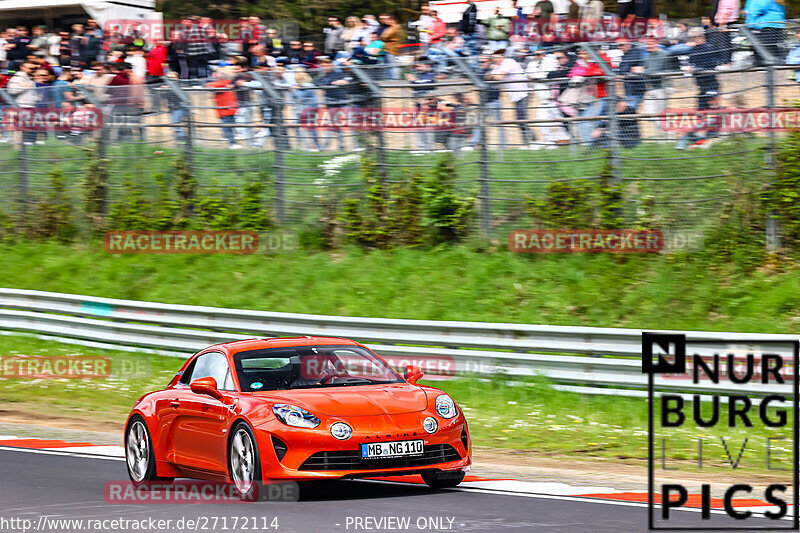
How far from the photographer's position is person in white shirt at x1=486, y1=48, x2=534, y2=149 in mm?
17500

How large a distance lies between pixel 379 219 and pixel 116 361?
4912 mm

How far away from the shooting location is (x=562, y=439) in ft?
39.8

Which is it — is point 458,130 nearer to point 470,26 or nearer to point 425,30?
point 470,26

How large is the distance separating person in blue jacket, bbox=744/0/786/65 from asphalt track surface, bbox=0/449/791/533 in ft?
30.0

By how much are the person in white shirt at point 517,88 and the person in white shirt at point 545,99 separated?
0.57ft

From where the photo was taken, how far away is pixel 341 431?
8453 millimetres

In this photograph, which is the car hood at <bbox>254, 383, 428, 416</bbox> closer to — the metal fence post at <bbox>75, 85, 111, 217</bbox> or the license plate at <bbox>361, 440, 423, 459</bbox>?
the license plate at <bbox>361, 440, 423, 459</bbox>

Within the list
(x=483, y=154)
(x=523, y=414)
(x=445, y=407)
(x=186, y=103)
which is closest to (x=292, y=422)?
(x=445, y=407)

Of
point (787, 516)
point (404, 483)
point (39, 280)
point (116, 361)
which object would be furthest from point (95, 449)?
point (39, 280)

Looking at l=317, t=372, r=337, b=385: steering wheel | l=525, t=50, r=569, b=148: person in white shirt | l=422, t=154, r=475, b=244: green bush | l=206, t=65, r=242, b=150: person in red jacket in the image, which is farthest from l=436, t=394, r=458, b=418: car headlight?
l=206, t=65, r=242, b=150: person in red jacket

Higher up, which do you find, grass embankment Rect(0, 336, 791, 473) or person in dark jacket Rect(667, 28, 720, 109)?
person in dark jacket Rect(667, 28, 720, 109)

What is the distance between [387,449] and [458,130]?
10570 mm

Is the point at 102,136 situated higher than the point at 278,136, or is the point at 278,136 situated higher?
the point at 278,136

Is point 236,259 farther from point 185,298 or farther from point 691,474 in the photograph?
point 691,474
